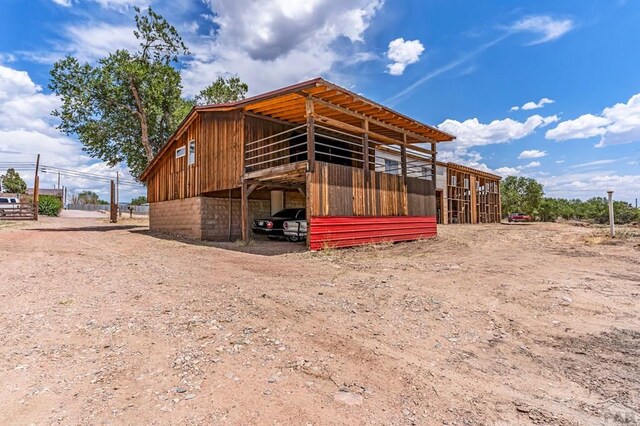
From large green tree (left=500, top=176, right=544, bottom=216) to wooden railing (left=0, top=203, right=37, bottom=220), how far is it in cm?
4460

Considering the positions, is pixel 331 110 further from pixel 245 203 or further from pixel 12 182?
pixel 12 182

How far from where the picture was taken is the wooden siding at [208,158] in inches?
540

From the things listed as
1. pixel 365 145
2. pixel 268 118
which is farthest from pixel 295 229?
pixel 268 118

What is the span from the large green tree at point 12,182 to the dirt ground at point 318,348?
199ft

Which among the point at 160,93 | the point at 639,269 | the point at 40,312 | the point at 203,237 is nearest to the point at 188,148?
the point at 203,237

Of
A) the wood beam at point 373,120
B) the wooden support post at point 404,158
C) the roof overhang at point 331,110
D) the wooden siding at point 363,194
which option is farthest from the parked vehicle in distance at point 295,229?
the wooden support post at point 404,158

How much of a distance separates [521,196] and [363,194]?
34.6 meters

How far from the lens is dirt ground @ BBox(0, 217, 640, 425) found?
8.27 feet

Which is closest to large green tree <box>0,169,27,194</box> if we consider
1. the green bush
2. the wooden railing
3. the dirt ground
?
the green bush

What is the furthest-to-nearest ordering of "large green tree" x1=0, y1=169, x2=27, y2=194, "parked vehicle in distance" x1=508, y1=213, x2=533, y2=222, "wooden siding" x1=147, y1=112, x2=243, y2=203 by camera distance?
"large green tree" x1=0, y1=169, x2=27, y2=194
"parked vehicle in distance" x1=508, y1=213, x2=533, y2=222
"wooden siding" x1=147, y1=112, x2=243, y2=203

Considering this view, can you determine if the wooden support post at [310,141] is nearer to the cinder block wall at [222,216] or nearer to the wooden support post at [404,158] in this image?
the wooden support post at [404,158]

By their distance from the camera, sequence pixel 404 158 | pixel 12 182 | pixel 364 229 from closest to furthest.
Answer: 1. pixel 364 229
2. pixel 404 158
3. pixel 12 182

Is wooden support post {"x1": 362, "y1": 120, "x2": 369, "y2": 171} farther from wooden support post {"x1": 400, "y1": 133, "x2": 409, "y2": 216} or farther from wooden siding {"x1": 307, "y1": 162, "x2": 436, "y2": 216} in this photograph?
wooden support post {"x1": 400, "y1": 133, "x2": 409, "y2": 216}

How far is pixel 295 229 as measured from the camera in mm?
13789
